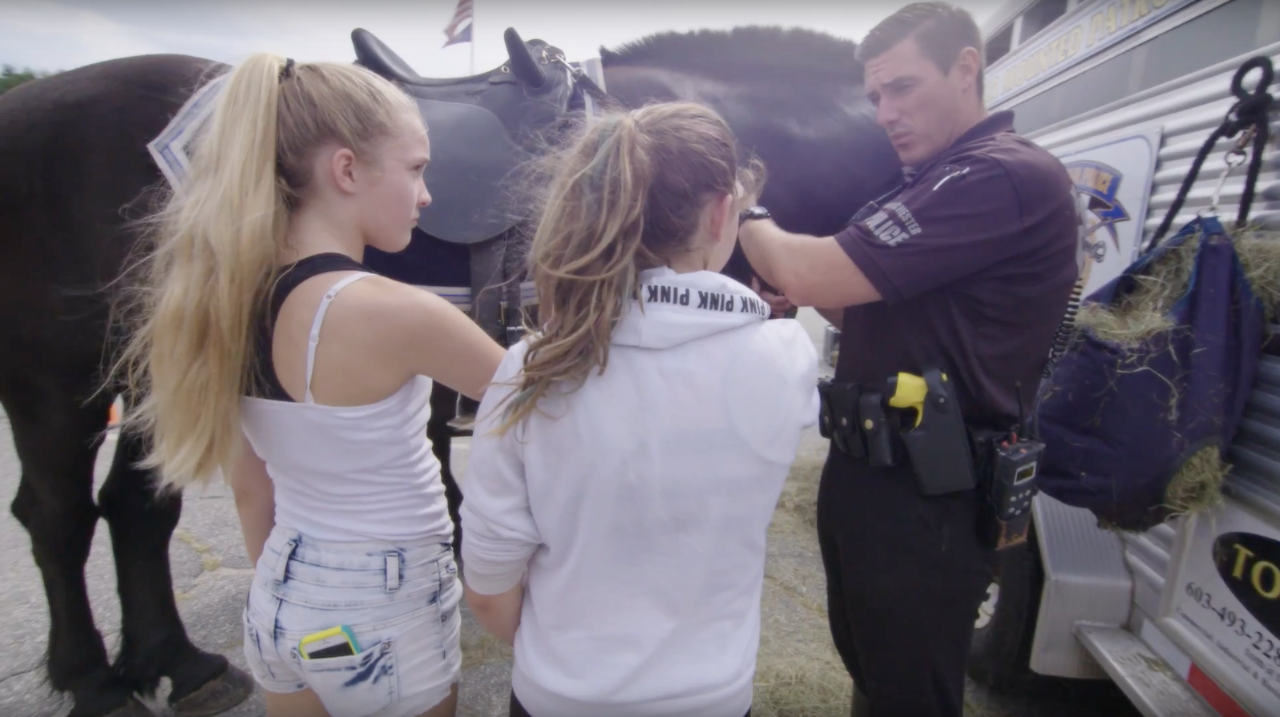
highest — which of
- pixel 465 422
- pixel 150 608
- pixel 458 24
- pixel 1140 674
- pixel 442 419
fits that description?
pixel 458 24

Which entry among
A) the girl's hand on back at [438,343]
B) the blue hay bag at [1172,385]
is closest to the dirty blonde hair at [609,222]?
the girl's hand on back at [438,343]

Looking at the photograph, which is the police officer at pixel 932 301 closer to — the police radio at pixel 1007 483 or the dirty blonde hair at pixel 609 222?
the police radio at pixel 1007 483

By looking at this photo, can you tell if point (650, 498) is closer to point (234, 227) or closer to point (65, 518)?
point (234, 227)

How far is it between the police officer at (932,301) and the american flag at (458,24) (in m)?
4.42

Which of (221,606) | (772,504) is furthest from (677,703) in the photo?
(221,606)

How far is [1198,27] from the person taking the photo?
1957mm

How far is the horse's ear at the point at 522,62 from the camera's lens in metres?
2.38

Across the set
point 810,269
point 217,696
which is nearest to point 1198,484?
point 810,269

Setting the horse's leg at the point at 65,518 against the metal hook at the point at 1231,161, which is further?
the horse's leg at the point at 65,518

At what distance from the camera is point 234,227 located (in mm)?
1115

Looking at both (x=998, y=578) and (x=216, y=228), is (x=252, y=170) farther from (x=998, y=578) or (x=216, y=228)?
(x=998, y=578)

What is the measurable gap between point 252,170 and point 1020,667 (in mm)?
2734

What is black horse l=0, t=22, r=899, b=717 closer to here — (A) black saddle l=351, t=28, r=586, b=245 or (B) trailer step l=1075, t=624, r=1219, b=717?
(A) black saddle l=351, t=28, r=586, b=245

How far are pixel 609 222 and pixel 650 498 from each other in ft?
1.23
